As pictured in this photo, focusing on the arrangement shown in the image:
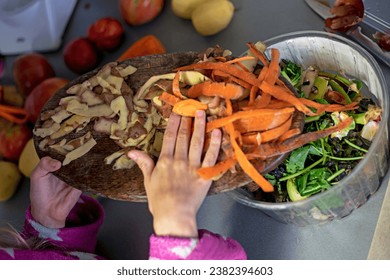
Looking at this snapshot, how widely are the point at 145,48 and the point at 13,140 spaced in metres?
0.27

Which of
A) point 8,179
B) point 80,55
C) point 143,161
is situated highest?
point 143,161

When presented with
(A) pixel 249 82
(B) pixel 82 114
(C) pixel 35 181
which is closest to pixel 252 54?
(A) pixel 249 82

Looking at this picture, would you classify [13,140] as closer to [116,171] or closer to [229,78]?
[116,171]

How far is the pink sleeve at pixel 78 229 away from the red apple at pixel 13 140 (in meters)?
0.17

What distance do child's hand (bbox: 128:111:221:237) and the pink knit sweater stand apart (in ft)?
0.04

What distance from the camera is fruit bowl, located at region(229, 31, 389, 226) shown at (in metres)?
0.65

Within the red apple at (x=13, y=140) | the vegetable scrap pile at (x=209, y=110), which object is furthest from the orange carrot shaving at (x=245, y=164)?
the red apple at (x=13, y=140)

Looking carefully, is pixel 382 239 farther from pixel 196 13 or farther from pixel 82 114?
pixel 196 13

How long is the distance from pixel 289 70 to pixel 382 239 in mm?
264

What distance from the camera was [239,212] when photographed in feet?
2.53

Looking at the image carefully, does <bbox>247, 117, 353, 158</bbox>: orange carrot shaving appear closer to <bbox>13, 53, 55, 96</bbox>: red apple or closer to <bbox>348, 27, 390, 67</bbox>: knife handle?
<bbox>348, 27, 390, 67</bbox>: knife handle

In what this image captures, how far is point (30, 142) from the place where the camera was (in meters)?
0.86

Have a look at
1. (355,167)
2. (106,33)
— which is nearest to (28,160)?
(106,33)

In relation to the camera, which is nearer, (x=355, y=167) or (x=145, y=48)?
(x=355, y=167)
